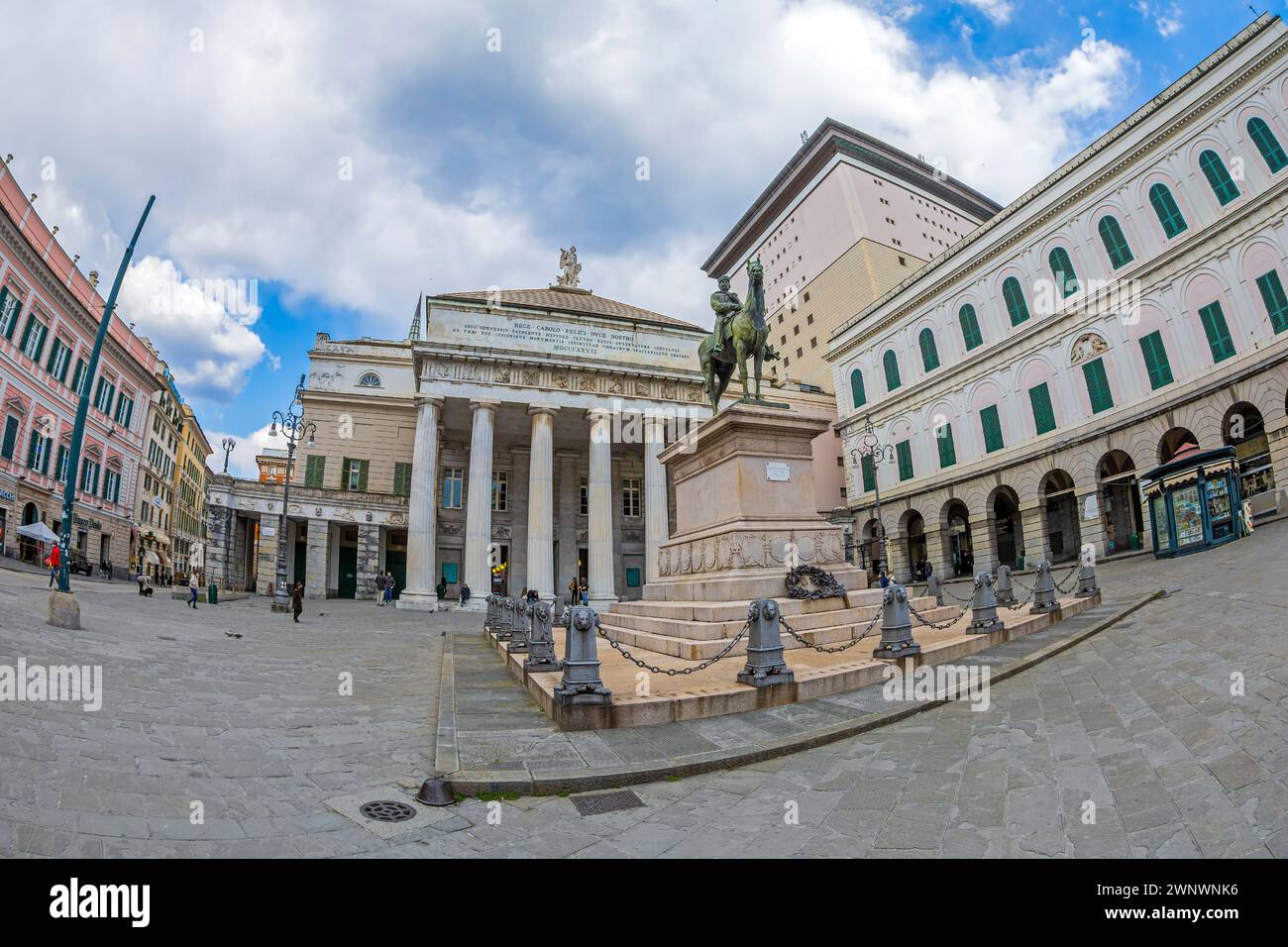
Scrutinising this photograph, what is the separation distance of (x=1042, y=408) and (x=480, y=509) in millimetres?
27107

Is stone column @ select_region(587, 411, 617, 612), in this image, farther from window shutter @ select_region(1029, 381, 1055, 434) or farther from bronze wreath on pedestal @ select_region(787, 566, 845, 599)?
window shutter @ select_region(1029, 381, 1055, 434)

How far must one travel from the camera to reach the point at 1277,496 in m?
19.8

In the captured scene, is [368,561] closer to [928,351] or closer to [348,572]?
[348,572]

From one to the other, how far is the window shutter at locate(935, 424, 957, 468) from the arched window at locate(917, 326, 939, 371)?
3.59 m

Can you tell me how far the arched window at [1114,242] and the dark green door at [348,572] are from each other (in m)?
40.1

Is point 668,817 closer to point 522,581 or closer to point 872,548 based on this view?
point 522,581

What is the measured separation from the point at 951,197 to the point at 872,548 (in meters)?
38.8

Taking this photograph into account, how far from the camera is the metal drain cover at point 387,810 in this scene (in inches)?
142

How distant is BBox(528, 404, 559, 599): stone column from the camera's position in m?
29.3

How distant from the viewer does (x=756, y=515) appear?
10.8 metres

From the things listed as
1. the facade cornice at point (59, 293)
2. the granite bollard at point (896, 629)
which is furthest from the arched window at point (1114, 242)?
the facade cornice at point (59, 293)

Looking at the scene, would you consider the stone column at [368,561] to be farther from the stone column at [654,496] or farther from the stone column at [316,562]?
the stone column at [654,496]

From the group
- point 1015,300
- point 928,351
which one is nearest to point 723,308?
point 1015,300

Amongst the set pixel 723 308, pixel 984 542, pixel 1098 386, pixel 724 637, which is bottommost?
pixel 724 637
